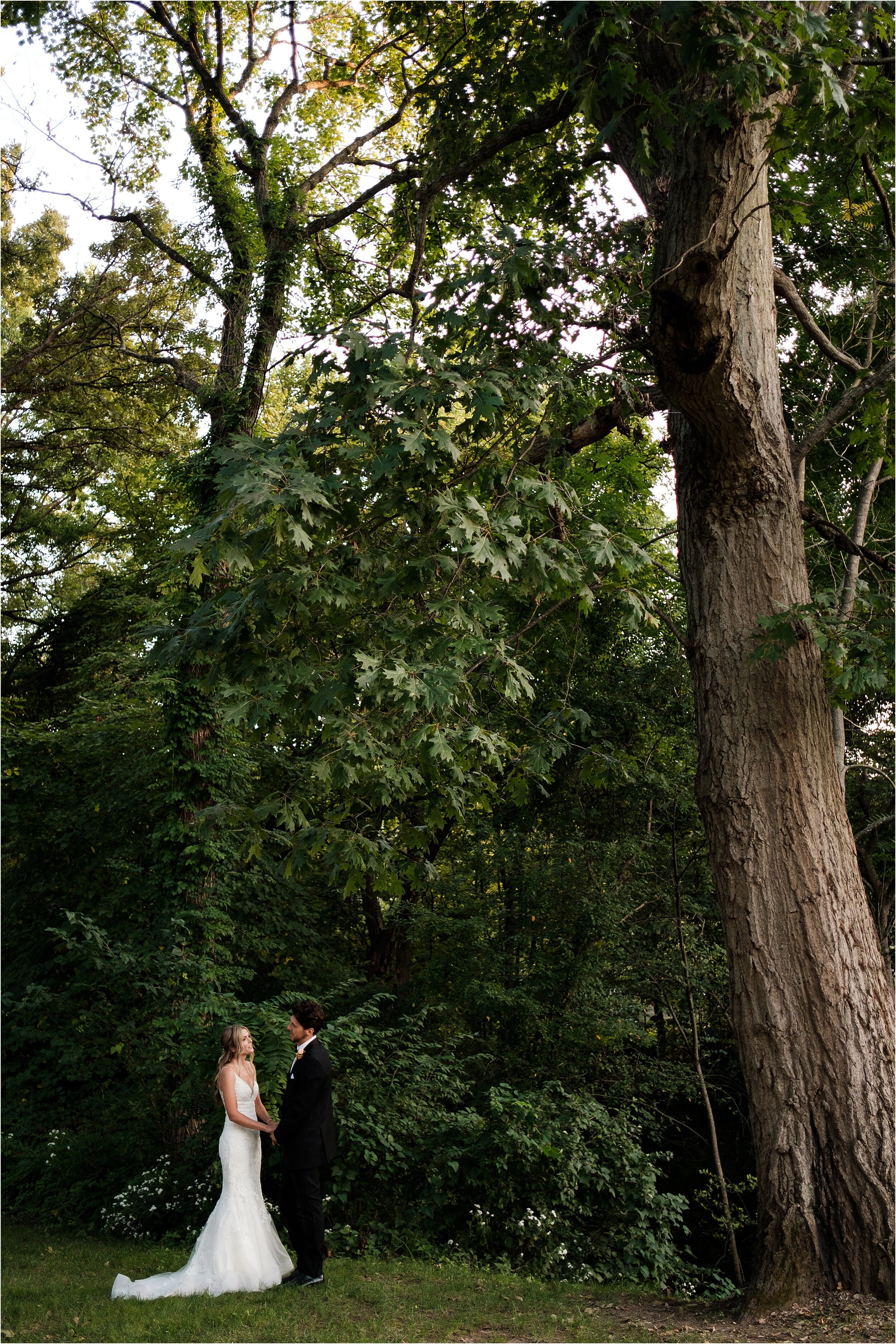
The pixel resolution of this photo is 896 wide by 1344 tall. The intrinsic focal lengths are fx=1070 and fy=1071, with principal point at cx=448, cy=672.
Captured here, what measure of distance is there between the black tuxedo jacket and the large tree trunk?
267 cm

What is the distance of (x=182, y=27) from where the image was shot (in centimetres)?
1419

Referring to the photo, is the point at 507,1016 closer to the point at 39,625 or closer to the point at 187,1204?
the point at 187,1204

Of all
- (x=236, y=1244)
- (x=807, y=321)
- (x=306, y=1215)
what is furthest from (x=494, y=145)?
(x=236, y=1244)

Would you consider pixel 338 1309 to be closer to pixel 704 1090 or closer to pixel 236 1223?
pixel 236 1223

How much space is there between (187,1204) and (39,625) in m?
15.5

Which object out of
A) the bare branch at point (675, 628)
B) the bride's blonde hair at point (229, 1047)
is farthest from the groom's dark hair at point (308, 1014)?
the bare branch at point (675, 628)

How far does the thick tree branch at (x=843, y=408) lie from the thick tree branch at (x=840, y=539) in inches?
13.2

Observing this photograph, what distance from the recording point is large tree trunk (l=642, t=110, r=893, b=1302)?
5422 millimetres

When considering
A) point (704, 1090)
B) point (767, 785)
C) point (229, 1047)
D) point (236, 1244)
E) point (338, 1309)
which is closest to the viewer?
point (767, 785)

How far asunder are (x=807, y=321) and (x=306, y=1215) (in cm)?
669

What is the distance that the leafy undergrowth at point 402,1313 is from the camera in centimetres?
527

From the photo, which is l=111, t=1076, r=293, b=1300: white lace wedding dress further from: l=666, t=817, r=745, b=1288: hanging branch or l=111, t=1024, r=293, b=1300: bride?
l=666, t=817, r=745, b=1288: hanging branch

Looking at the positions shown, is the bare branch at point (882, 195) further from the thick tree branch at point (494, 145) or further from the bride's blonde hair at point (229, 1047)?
the bride's blonde hair at point (229, 1047)

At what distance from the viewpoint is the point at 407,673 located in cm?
511
